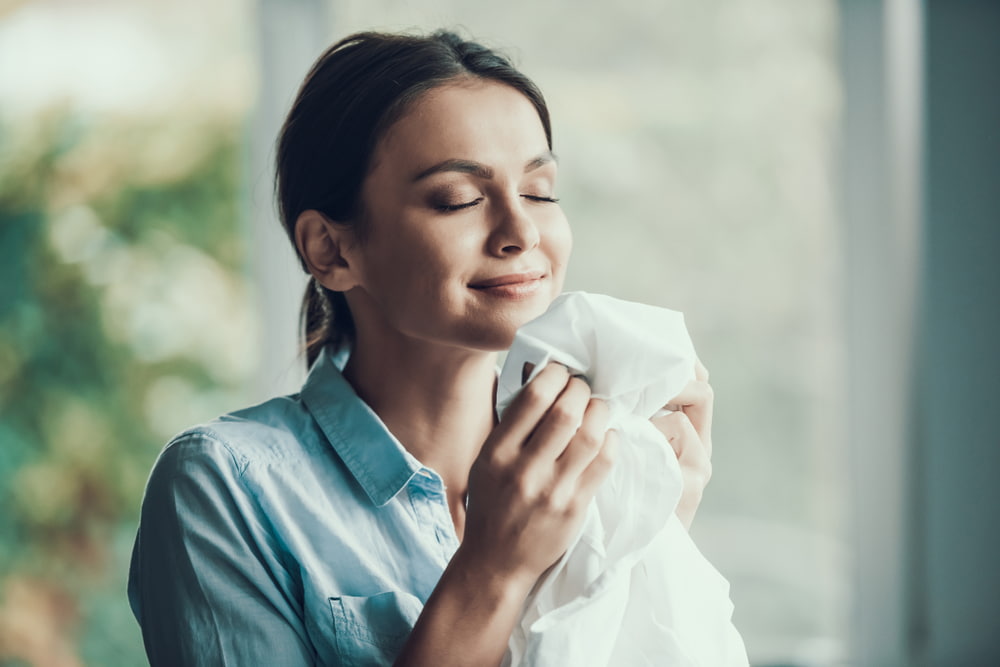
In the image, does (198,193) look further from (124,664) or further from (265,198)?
(124,664)

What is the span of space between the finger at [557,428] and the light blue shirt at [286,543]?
0.88 feet

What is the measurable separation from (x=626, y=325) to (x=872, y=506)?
4.41ft

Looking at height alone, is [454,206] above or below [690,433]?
above

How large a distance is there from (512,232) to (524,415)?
23 centimetres

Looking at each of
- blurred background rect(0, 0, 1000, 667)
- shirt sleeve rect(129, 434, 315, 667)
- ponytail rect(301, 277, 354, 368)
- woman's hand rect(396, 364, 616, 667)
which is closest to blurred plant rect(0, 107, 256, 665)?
blurred background rect(0, 0, 1000, 667)

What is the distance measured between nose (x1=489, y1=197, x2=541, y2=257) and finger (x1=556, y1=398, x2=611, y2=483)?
22cm

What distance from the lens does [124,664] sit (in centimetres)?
215

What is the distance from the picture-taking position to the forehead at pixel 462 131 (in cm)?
102

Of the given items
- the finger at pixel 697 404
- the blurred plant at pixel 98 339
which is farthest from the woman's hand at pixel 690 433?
the blurred plant at pixel 98 339

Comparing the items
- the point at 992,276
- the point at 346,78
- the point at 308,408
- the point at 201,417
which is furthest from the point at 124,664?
the point at 992,276

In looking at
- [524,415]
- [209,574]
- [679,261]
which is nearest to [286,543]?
[209,574]

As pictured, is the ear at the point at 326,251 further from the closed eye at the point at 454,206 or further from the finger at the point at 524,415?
the finger at the point at 524,415

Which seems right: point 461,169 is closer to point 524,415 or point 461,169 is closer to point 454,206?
point 454,206

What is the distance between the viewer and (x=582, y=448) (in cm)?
88
